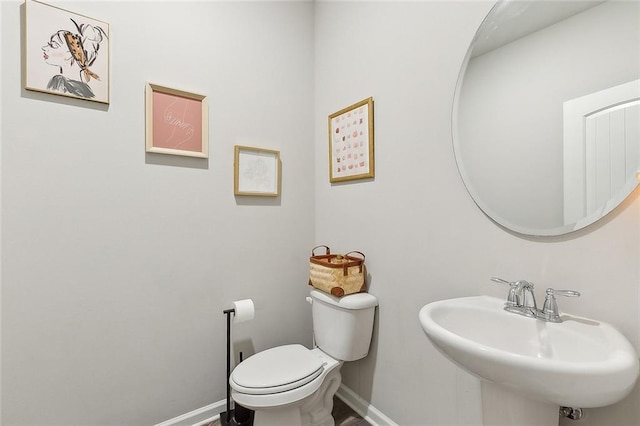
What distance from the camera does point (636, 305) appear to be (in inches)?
31.4

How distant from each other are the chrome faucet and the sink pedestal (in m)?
0.24

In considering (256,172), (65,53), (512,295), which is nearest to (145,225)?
(256,172)

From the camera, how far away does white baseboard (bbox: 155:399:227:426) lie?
1.55m

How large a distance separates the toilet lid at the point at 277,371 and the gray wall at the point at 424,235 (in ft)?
1.29

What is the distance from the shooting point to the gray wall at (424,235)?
861 mm

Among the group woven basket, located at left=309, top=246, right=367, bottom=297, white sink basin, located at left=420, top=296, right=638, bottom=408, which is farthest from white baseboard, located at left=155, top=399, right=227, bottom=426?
white sink basin, located at left=420, top=296, right=638, bottom=408

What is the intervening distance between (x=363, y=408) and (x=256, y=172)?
1.51 metres

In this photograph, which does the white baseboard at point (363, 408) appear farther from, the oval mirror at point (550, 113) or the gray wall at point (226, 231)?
the oval mirror at point (550, 113)

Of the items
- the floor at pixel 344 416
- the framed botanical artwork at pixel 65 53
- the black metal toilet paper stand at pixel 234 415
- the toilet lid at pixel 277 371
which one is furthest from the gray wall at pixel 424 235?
the framed botanical artwork at pixel 65 53

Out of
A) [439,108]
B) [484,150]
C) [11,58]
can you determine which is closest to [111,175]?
[11,58]

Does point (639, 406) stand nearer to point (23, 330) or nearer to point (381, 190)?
point (381, 190)

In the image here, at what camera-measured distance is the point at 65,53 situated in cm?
129

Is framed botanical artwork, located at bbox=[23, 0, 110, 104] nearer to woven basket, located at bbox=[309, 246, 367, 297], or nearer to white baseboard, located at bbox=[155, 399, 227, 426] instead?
woven basket, located at bbox=[309, 246, 367, 297]

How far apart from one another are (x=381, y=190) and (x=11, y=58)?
1.71m
